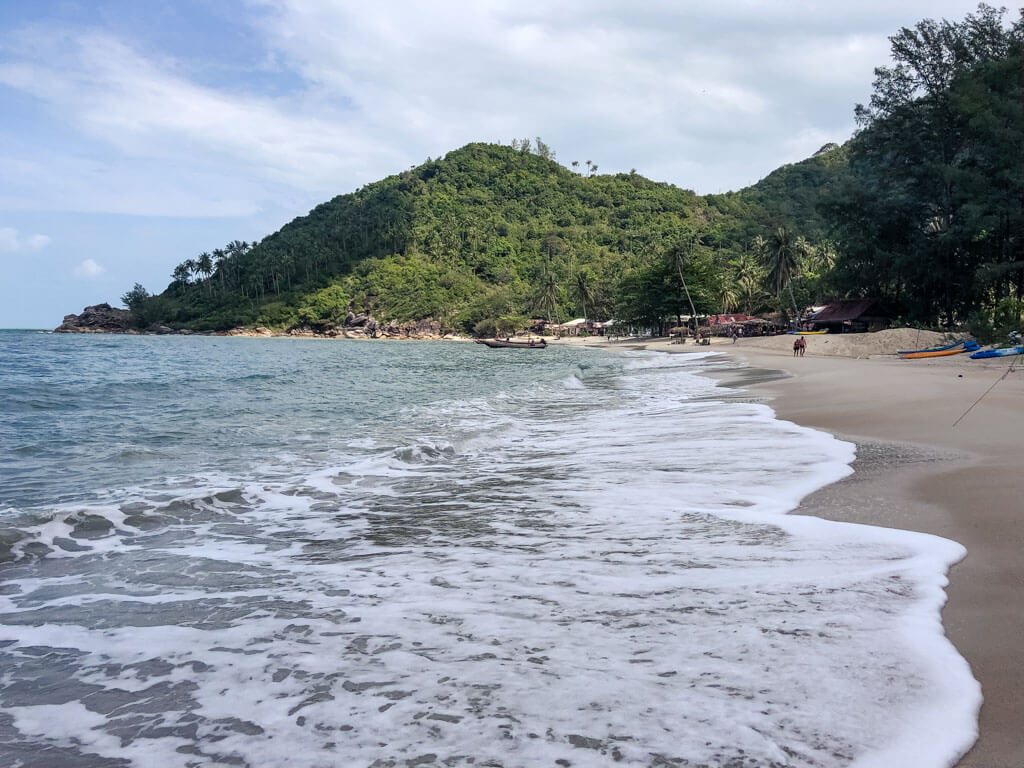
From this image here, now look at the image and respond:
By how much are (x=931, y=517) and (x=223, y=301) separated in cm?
15304

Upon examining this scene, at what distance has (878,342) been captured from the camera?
3638 cm

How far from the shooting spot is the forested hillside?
3388 cm

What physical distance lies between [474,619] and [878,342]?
3928 centimetres

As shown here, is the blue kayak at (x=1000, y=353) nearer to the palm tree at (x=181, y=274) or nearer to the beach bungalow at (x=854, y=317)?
the beach bungalow at (x=854, y=317)

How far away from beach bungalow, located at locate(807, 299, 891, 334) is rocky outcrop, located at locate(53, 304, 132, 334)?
140m

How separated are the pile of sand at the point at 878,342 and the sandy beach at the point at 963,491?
20515mm

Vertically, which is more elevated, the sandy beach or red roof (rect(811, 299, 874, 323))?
red roof (rect(811, 299, 874, 323))

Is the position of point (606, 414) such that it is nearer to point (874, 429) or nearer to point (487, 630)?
point (874, 429)

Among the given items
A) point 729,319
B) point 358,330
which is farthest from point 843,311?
point 358,330

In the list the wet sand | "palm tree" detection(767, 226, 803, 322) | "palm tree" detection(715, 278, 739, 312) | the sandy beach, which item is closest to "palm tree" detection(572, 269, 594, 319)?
"palm tree" detection(715, 278, 739, 312)

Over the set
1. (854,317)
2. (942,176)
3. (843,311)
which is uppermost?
(942,176)

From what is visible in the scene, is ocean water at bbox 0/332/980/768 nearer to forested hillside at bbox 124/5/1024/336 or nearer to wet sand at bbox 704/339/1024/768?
wet sand at bbox 704/339/1024/768

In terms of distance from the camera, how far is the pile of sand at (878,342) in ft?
109

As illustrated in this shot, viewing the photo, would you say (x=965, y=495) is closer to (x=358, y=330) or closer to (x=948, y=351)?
(x=948, y=351)
